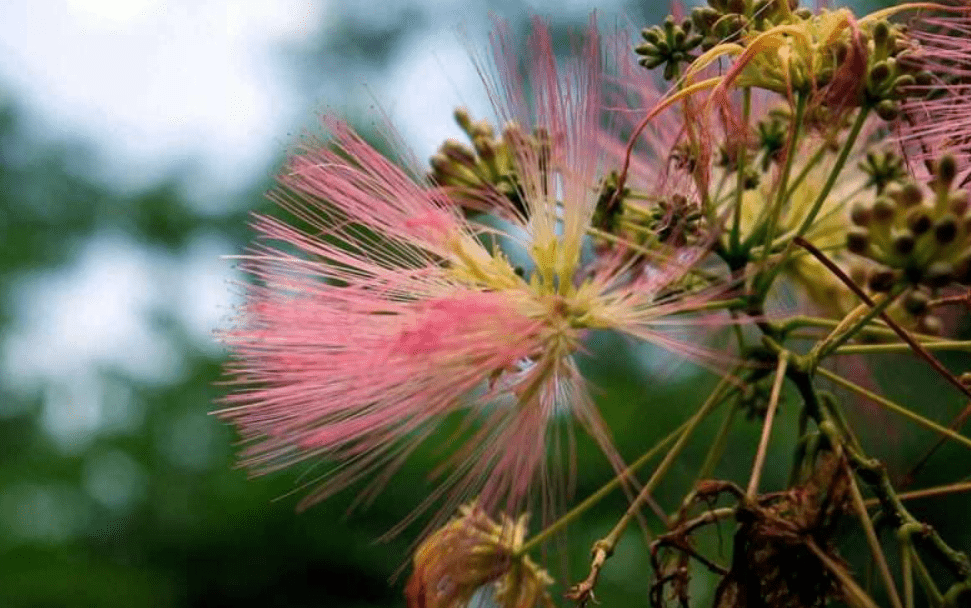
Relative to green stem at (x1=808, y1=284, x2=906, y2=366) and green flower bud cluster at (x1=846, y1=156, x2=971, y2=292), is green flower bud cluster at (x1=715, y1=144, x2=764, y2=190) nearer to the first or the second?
green stem at (x1=808, y1=284, x2=906, y2=366)

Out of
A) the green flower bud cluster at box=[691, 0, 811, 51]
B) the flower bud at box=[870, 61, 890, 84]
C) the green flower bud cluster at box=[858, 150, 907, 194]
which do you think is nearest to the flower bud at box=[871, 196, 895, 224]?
the flower bud at box=[870, 61, 890, 84]

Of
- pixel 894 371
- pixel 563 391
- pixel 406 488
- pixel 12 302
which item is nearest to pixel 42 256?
pixel 12 302

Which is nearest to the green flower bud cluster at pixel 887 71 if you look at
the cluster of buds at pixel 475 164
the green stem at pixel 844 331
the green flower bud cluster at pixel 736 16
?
the green flower bud cluster at pixel 736 16

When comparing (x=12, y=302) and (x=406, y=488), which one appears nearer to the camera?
(x=406, y=488)

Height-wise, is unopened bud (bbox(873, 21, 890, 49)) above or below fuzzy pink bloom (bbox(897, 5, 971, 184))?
above

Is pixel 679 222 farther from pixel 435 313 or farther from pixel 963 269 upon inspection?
pixel 963 269

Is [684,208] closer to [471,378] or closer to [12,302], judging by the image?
[471,378]

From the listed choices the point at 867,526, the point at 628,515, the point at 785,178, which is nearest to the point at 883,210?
the point at 785,178
